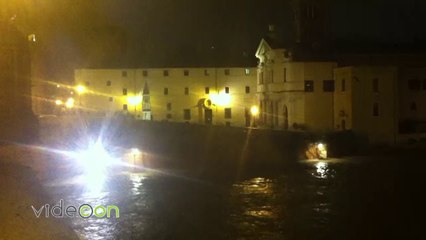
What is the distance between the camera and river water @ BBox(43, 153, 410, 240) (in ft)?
51.7

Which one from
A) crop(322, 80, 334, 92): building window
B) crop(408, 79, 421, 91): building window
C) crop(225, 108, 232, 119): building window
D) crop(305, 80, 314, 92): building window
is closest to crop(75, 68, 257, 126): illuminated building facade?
crop(225, 108, 232, 119): building window

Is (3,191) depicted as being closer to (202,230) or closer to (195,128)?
(202,230)

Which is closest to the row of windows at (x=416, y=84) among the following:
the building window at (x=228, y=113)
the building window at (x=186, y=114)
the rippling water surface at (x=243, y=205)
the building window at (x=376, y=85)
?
Answer: the building window at (x=376, y=85)

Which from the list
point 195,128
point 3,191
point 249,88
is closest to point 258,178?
point 3,191

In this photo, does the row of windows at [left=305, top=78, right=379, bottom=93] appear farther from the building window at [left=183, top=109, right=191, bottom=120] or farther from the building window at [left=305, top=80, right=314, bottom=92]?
the building window at [left=183, top=109, right=191, bottom=120]

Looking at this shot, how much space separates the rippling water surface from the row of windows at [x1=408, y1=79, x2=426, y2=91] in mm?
27311

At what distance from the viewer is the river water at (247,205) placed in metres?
15.8

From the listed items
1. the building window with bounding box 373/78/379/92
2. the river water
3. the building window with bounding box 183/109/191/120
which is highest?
the building window with bounding box 373/78/379/92

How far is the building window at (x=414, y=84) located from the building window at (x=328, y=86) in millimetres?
7673

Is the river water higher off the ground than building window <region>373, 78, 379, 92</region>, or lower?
lower

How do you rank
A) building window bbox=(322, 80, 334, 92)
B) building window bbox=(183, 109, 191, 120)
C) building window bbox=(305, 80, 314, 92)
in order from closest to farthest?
building window bbox=(322, 80, 334, 92)
building window bbox=(305, 80, 314, 92)
building window bbox=(183, 109, 191, 120)

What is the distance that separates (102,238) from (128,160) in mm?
24675

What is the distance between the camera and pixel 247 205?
68.0 feet

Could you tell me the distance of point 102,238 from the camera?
14750 millimetres
